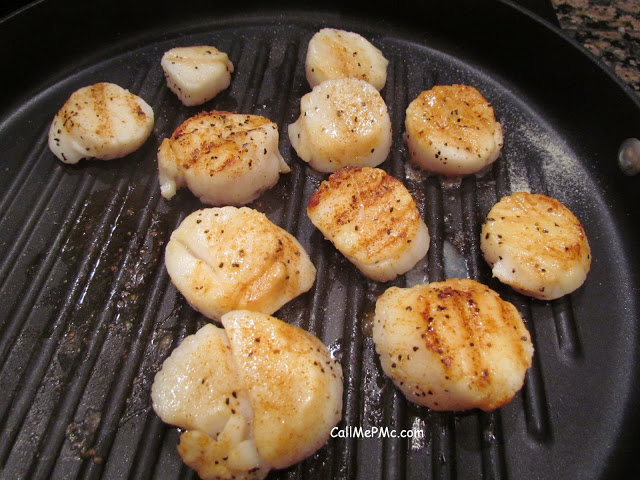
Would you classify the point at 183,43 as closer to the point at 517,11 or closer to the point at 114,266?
the point at 114,266

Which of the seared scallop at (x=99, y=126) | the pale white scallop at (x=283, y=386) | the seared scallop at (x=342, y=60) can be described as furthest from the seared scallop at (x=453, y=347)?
the seared scallop at (x=99, y=126)

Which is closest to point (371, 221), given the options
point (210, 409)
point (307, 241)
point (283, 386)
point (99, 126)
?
point (307, 241)

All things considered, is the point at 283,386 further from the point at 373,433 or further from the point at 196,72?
the point at 196,72

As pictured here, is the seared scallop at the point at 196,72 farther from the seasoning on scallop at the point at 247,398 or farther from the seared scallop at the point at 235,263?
the seasoning on scallop at the point at 247,398

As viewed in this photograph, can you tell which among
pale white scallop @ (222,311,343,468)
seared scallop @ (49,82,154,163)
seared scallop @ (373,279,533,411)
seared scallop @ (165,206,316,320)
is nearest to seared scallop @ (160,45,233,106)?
seared scallop @ (49,82,154,163)

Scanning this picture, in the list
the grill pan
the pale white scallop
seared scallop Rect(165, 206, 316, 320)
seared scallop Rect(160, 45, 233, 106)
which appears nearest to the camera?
the pale white scallop

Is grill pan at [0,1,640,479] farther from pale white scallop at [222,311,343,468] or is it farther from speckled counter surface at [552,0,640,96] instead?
speckled counter surface at [552,0,640,96]

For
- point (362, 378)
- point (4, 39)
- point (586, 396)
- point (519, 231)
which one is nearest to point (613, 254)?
point (519, 231)
